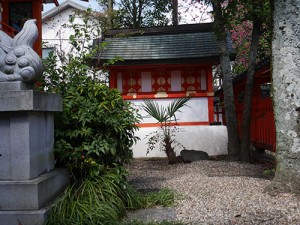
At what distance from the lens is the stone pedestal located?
138 inches

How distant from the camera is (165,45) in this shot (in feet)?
39.5

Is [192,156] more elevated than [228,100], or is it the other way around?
[228,100]

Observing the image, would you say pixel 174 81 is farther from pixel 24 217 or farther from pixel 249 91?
pixel 24 217

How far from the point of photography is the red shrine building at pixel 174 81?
37.5 ft

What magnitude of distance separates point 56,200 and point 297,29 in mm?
3700

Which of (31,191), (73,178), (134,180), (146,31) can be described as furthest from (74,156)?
(146,31)

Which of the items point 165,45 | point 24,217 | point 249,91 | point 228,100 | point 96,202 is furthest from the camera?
point 165,45

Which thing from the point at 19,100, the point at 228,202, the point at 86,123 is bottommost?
the point at 228,202

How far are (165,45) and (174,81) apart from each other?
1.27 m

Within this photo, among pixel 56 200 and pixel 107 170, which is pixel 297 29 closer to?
pixel 107 170

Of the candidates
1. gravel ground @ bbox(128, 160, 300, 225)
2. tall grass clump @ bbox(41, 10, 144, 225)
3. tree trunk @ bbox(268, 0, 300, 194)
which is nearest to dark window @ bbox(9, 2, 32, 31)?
tall grass clump @ bbox(41, 10, 144, 225)

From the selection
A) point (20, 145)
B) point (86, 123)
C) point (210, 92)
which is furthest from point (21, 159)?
point (210, 92)

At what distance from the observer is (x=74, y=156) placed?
14.2 ft

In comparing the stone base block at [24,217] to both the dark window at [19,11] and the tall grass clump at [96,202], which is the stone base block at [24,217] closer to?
the tall grass clump at [96,202]
